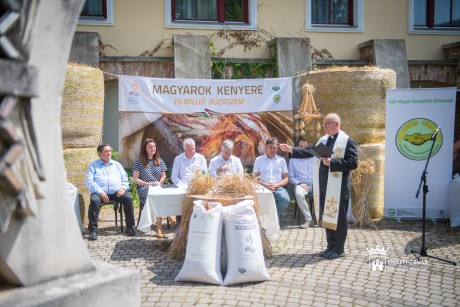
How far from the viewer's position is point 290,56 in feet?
33.5

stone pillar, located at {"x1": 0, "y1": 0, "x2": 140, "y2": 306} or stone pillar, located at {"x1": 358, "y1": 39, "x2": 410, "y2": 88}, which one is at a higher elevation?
stone pillar, located at {"x1": 358, "y1": 39, "x2": 410, "y2": 88}

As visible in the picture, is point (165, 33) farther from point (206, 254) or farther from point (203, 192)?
point (206, 254)

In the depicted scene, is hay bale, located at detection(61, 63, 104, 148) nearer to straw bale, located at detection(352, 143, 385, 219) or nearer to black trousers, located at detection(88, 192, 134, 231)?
black trousers, located at detection(88, 192, 134, 231)

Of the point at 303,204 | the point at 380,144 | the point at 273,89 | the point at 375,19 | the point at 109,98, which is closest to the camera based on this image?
the point at 303,204

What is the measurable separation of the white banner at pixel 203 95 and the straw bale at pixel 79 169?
49.5 inches

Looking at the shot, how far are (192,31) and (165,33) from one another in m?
0.63

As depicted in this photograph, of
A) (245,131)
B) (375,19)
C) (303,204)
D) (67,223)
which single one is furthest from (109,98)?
(67,223)

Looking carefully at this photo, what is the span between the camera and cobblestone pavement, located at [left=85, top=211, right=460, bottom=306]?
14.7 ft

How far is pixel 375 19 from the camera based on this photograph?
11484 millimetres

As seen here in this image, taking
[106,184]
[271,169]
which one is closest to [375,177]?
[271,169]

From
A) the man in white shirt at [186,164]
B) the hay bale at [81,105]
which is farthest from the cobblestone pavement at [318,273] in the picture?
the hay bale at [81,105]

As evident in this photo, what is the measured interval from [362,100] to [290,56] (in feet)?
8.09

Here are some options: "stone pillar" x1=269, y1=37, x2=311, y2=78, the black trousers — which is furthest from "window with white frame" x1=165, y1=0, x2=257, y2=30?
the black trousers

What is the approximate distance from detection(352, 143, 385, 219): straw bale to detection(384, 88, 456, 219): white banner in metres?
0.17
